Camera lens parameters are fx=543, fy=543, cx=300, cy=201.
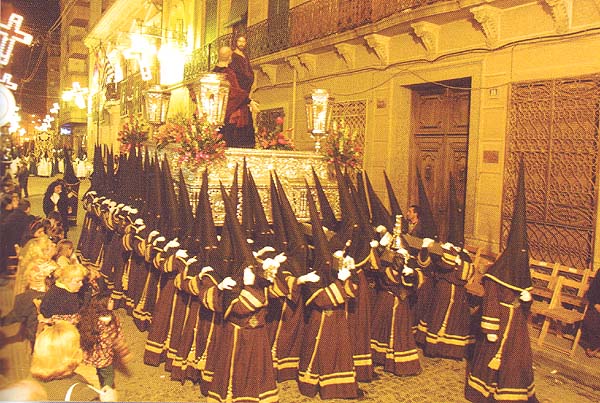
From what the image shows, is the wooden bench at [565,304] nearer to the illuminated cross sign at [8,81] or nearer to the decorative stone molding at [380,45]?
the decorative stone molding at [380,45]

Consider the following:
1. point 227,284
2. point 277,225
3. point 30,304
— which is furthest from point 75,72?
point 227,284

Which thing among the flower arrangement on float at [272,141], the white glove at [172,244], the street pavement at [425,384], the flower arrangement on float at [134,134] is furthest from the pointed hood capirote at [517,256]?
the flower arrangement on float at [134,134]

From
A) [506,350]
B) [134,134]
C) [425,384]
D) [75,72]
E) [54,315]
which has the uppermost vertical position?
[75,72]

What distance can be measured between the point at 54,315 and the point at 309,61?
421 inches

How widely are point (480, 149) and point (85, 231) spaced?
8184mm

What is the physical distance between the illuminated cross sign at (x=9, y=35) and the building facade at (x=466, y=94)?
506 centimetres

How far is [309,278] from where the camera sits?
17.7ft

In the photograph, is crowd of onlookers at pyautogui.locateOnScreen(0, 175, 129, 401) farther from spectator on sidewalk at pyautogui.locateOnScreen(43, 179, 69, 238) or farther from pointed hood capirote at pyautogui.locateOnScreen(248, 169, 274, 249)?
spectator on sidewalk at pyautogui.locateOnScreen(43, 179, 69, 238)

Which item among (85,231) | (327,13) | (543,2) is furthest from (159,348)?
(327,13)

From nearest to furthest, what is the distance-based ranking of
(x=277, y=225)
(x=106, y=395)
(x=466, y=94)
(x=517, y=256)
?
(x=106, y=395) < (x=517, y=256) < (x=277, y=225) < (x=466, y=94)

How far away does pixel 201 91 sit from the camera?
8031 millimetres

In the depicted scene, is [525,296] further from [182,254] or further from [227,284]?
[182,254]

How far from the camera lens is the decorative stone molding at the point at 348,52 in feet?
42.4

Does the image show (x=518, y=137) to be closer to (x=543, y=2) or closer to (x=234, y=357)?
(x=543, y=2)
